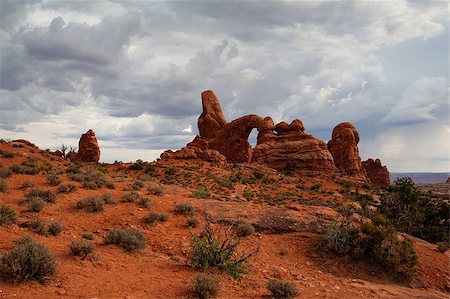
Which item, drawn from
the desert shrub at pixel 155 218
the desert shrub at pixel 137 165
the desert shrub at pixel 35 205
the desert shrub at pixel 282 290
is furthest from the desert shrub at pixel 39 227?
the desert shrub at pixel 137 165

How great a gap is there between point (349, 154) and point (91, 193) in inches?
2086

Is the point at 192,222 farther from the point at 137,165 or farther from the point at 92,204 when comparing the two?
the point at 137,165

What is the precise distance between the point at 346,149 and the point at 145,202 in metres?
52.9

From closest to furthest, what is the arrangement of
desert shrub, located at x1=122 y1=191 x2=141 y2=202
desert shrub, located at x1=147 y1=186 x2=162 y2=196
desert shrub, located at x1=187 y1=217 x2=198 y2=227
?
desert shrub, located at x1=187 y1=217 x2=198 y2=227, desert shrub, located at x1=122 y1=191 x2=141 y2=202, desert shrub, located at x1=147 y1=186 x2=162 y2=196

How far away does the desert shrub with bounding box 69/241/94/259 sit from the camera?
27.7 feet

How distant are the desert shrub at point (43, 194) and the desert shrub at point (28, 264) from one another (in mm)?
6202

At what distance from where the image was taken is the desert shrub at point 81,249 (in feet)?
27.7

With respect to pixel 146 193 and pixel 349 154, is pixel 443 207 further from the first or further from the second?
pixel 349 154

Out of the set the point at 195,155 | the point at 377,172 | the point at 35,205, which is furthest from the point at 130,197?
the point at 377,172

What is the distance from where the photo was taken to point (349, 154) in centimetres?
5981

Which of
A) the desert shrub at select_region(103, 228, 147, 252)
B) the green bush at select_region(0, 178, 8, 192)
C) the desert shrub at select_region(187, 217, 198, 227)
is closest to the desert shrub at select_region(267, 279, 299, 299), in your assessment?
the desert shrub at select_region(103, 228, 147, 252)

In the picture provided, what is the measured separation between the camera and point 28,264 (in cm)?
673

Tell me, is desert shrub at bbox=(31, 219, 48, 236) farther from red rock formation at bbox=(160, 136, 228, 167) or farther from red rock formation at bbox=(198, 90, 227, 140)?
red rock formation at bbox=(198, 90, 227, 140)

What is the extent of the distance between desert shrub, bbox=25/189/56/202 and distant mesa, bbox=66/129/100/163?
1426 inches
